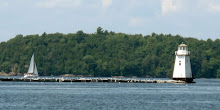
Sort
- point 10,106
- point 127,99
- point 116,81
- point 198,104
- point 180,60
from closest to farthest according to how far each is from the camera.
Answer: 1. point 10,106
2. point 198,104
3. point 127,99
4. point 180,60
5. point 116,81

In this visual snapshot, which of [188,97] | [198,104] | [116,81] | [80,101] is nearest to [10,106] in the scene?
[80,101]

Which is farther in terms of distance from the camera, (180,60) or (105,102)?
(180,60)

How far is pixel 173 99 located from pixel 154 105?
37.7ft

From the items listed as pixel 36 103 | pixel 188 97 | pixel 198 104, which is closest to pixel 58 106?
pixel 36 103

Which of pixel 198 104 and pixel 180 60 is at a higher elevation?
pixel 180 60

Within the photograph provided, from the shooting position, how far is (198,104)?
82.6m

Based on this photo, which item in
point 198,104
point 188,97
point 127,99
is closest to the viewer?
point 198,104

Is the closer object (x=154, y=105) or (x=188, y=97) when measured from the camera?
(x=154, y=105)

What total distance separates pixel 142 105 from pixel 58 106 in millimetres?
11557

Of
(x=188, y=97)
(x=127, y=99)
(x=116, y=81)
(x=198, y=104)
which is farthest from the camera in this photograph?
(x=116, y=81)

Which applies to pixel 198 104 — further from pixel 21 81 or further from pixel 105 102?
pixel 21 81

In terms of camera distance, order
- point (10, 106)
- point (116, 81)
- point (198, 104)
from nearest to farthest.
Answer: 1. point (10, 106)
2. point (198, 104)
3. point (116, 81)

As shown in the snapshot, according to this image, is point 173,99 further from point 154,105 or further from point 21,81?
point 21,81

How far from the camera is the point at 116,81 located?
5807 inches
